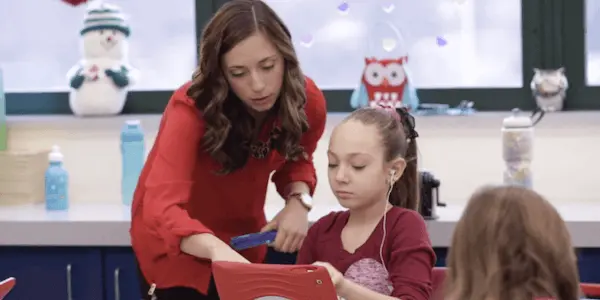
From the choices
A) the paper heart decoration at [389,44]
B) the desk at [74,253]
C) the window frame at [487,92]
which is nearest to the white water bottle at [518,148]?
the desk at [74,253]

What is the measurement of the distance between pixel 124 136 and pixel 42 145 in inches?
15.0

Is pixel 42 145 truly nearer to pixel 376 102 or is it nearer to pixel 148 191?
pixel 376 102

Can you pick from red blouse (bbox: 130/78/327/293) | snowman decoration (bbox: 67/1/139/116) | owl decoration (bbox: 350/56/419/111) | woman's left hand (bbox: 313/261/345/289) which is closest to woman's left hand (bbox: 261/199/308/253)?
red blouse (bbox: 130/78/327/293)

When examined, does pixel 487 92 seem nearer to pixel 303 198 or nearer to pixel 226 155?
pixel 303 198

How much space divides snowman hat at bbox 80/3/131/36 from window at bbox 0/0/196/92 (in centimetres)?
14

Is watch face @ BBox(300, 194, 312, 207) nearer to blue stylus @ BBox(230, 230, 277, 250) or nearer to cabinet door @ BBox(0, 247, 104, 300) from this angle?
blue stylus @ BBox(230, 230, 277, 250)

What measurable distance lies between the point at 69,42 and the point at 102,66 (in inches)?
9.6

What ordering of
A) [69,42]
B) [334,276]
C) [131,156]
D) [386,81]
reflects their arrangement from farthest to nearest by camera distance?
[69,42] → [131,156] → [386,81] → [334,276]

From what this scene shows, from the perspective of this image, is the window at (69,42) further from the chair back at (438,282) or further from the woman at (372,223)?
the chair back at (438,282)

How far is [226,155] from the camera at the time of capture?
2018 millimetres

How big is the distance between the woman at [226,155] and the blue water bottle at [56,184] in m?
0.90

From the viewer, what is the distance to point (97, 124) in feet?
10.6

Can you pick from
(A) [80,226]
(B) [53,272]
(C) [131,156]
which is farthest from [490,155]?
(B) [53,272]

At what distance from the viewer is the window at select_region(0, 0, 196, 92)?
10.8 feet
